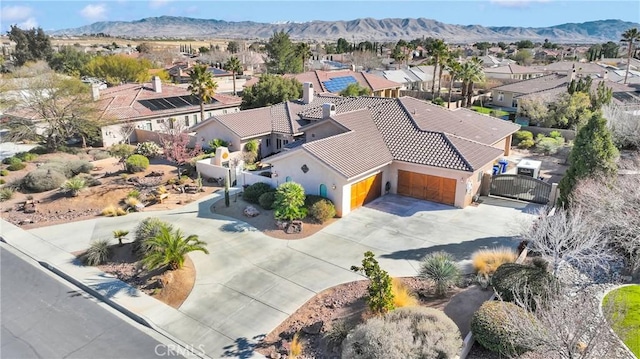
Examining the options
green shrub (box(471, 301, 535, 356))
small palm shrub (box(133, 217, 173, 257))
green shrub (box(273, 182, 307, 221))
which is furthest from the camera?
green shrub (box(273, 182, 307, 221))

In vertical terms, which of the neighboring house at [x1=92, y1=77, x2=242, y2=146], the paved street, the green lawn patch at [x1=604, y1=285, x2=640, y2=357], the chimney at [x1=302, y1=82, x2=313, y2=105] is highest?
the chimney at [x1=302, y1=82, x2=313, y2=105]

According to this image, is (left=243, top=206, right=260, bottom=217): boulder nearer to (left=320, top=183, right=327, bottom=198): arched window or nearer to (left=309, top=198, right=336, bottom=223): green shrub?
(left=309, top=198, right=336, bottom=223): green shrub

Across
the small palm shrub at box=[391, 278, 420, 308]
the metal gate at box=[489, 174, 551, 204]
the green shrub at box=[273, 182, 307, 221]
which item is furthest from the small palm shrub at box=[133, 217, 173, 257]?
the metal gate at box=[489, 174, 551, 204]

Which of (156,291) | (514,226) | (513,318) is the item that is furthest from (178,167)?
(513,318)

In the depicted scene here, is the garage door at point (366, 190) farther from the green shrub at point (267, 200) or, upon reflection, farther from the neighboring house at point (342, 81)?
the neighboring house at point (342, 81)

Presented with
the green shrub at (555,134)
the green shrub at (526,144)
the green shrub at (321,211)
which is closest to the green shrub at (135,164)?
the green shrub at (321,211)

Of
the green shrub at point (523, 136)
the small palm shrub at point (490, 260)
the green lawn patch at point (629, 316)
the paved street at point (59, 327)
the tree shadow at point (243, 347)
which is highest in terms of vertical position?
the green shrub at point (523, 136)

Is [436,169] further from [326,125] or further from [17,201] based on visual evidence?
[17,201]
